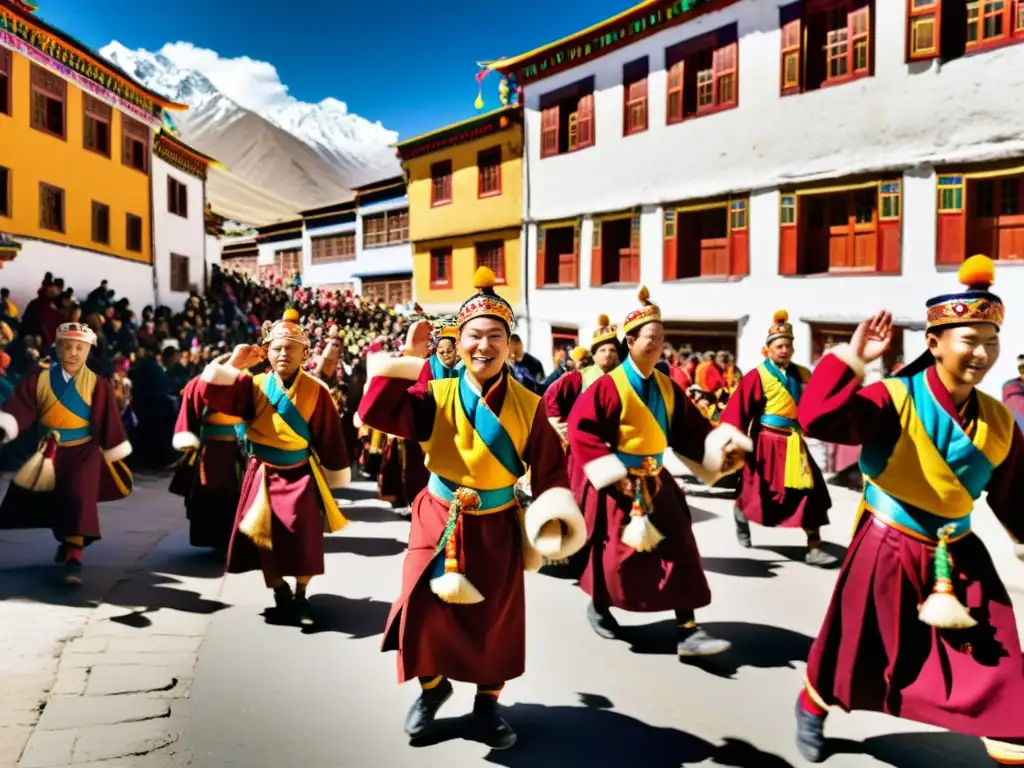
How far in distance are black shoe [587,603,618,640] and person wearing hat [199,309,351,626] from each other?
1683 mm

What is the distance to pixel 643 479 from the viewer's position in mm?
4395

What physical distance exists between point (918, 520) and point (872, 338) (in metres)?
0.73

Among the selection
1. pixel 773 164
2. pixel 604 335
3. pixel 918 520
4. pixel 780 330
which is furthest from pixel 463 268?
pixel 918 520

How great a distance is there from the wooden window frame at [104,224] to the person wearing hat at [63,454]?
44.2 feet

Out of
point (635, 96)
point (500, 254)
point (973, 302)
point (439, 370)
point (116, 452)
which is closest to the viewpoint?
point (973, 302)

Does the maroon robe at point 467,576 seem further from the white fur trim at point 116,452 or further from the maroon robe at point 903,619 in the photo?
the white fur trim at point 116,452

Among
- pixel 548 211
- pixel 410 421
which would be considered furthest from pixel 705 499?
pixel 548 211

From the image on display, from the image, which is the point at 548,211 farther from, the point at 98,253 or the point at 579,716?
the point at 579,716

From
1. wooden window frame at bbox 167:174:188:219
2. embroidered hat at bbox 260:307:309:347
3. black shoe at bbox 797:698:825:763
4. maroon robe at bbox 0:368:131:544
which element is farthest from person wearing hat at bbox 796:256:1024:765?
wooden window frame at bbox 167:174:188:219

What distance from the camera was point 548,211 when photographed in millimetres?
17250

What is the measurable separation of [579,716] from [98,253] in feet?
56.8

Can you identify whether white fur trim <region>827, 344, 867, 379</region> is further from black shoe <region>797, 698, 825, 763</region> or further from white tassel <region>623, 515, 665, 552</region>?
white tassel <region>623, 515, 665, 552</region>

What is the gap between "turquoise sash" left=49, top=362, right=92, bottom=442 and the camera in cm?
557

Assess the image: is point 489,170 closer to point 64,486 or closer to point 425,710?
point 64,486
